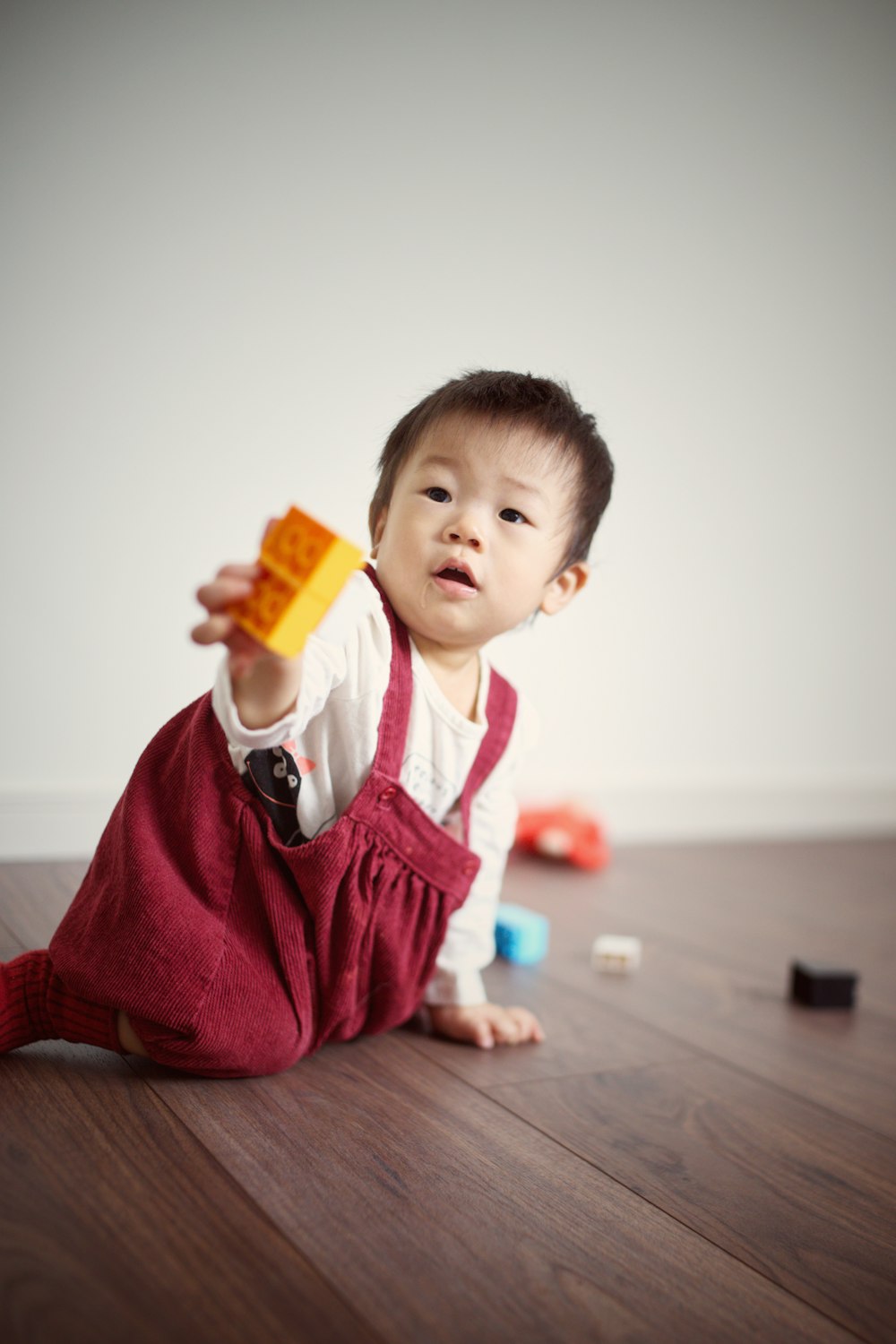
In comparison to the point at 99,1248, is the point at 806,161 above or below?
above

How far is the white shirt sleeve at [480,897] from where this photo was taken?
1.04 m

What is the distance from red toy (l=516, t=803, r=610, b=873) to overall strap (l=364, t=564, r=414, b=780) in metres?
0.91

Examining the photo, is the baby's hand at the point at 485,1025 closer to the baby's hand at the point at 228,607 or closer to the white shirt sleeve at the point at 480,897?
the white shirt sleeve at the point at 480,897

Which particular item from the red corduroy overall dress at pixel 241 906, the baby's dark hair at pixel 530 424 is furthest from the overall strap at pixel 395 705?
the baby's dark hair at pixel 530 424

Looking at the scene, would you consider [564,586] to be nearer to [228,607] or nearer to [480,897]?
Result: [480,897]

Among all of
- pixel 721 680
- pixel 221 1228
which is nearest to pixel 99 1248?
pixel 221 1228

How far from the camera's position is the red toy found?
1.80 m

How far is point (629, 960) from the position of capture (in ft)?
4.29

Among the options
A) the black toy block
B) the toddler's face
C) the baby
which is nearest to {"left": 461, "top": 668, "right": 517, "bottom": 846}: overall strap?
the baby

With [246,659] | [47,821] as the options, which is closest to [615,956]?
[47,821]

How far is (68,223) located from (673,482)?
0.97 m

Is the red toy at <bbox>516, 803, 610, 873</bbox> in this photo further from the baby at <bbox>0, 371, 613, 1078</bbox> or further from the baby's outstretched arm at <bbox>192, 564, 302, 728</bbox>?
the baby's outstretched arm at <bbox>192, 564, 302, 728</bbox>

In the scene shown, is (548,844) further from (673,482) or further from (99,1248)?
(99,1248)

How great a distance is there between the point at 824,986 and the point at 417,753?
1.92 feet
